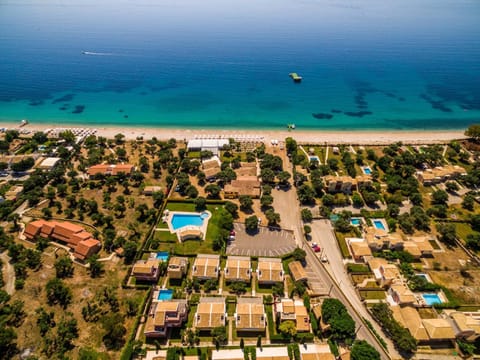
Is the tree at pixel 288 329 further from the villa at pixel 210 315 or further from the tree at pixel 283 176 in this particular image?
the tree at pixel 283 176

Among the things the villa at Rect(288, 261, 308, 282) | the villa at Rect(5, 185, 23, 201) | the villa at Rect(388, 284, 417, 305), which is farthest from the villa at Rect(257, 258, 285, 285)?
the villa at Rect(5, 185, 23, 201)

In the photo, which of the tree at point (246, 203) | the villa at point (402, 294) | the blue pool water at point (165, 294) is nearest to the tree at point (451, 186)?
the villa at point (402, 294)

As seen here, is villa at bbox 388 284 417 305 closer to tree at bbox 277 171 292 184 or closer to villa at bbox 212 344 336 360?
villa at bbox 212 344 336 360

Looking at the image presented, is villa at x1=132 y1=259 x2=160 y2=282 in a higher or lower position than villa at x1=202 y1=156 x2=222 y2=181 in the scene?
lower

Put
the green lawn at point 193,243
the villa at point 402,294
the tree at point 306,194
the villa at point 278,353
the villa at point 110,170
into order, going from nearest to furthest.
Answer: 1. the villa at point 278,353
2. the villa at point 402,294
3. the green lawn at point 193,243
4. the tree at point 306,194
5. the villa at point 110,170

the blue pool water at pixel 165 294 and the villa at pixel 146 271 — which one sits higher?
the villa at pixel 146 271

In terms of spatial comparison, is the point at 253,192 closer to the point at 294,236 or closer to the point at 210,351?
the point at 294,236
